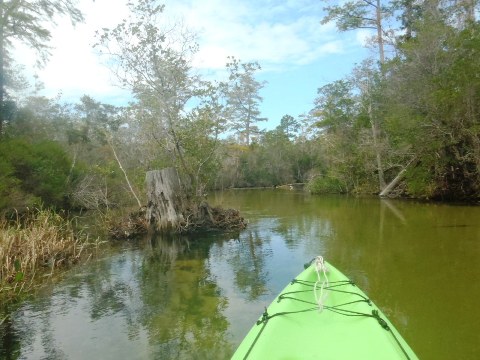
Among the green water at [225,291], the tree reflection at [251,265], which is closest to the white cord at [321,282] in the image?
the green water at [225,291]

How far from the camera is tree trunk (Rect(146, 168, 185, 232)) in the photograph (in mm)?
11391

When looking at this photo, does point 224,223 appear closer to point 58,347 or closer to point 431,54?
point 58,347

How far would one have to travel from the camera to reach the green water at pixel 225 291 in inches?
169

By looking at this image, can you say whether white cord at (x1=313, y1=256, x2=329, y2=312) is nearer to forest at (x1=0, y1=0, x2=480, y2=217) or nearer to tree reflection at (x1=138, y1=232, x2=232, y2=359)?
tree reflection at (x1=138, y1=232, x2=232, y2=359)

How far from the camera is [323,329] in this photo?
326cm

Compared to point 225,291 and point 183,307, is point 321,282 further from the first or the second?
point 225,291

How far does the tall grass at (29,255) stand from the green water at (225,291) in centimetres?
40

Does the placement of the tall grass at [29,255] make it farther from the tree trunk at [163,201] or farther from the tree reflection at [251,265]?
the tree reflection at [251,265]

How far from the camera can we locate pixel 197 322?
4934mm

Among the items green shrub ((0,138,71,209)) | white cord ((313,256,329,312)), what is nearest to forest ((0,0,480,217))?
green shrub ((0,138,71,209))

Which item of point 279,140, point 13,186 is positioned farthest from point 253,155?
point 13,186

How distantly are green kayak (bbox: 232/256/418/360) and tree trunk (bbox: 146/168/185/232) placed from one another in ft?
25.4

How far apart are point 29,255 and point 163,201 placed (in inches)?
194

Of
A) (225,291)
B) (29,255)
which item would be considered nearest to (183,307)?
(225,291)
